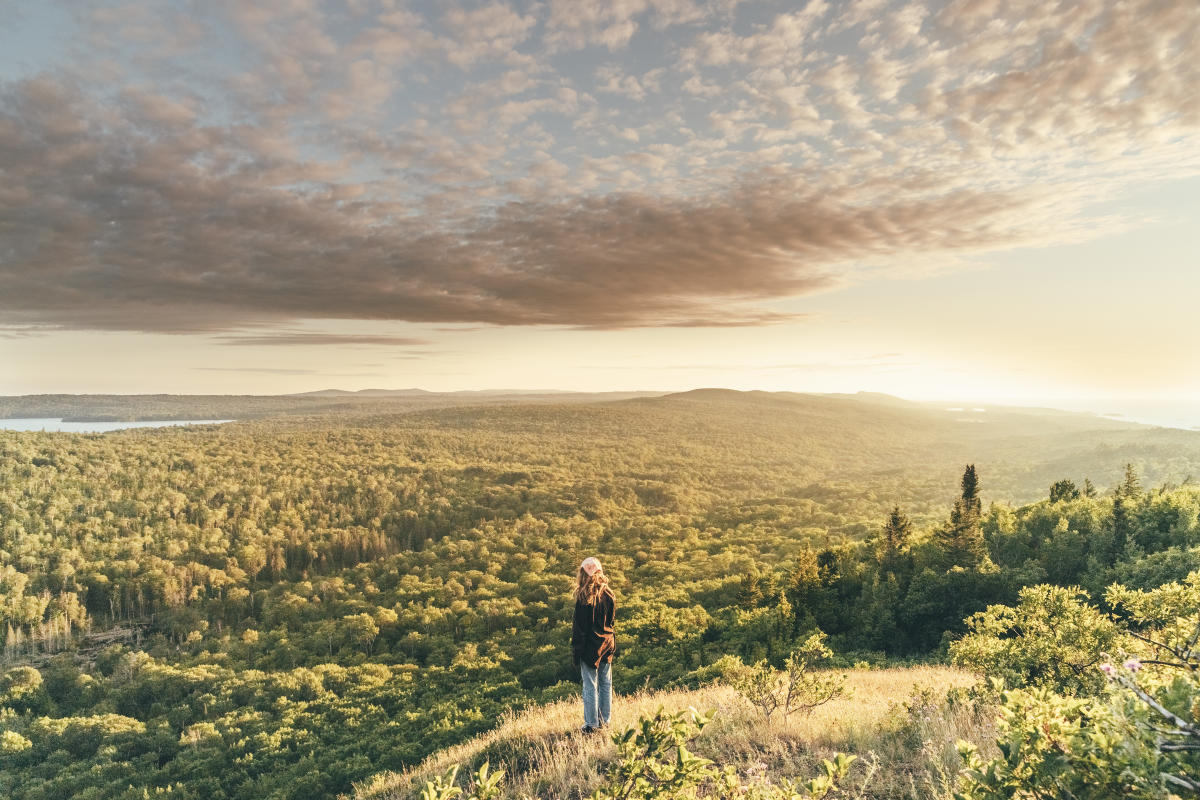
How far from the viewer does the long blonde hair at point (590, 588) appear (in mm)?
9898

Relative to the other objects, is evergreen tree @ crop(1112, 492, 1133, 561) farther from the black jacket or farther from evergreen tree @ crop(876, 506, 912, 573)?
the black jacket

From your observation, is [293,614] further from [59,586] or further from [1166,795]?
[1166,795]

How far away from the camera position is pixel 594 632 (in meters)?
9.86

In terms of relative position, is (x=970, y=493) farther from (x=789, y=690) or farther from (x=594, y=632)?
(x=594, y=632)

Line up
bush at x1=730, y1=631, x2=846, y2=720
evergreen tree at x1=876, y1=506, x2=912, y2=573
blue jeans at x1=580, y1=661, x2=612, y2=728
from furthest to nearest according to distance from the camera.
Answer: evergreen tree at x1=876, y1=506, x2=912, y2=573
bush at x1=730, y1=631, x2=846, y2=720
blue jeans at x1=580, y1=661, x2=612, y2=728

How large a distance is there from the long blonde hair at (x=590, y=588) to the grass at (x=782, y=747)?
2205 millimetres

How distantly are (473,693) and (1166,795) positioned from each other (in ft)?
214

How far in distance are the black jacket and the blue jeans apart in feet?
1.35

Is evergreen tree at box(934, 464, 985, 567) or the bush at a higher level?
the bush

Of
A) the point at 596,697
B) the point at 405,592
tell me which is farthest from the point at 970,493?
the point at 405,592

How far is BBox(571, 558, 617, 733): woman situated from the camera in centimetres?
987

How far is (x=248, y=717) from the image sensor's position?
63219 millimetres

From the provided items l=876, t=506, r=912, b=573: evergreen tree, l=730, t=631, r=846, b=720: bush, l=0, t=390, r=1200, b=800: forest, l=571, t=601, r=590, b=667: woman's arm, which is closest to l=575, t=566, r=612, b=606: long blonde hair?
l=571, t=601, r=590, b=667: woman's arm

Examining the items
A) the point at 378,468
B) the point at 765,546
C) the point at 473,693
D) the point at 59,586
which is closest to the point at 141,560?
the point at 59,586
